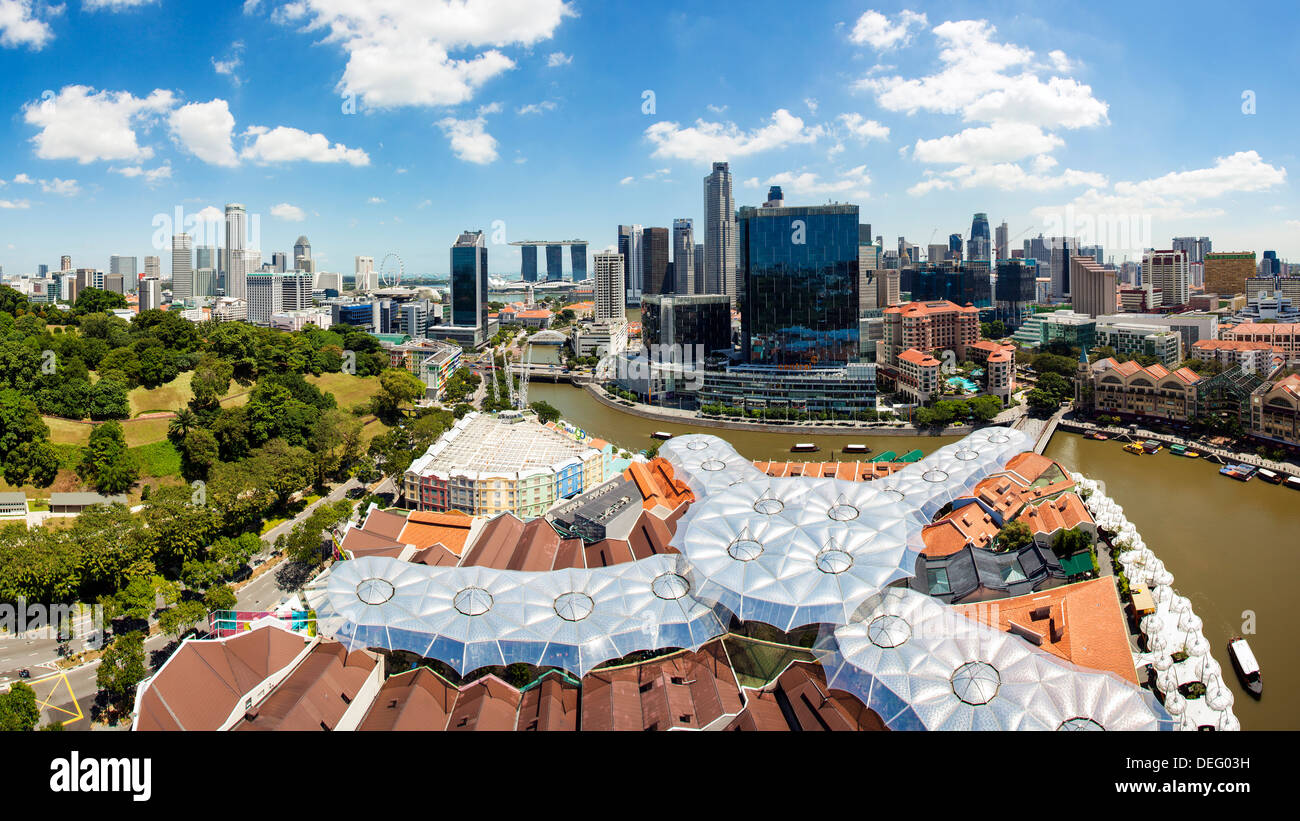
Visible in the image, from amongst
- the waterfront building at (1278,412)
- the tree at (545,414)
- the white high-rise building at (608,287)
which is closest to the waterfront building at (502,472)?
the tree at (545,414)

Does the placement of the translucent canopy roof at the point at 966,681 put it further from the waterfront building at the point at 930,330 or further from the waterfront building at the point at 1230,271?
the waterfront building at the point at 1230,271

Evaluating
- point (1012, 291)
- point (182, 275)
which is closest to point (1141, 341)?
point (1012, 291)

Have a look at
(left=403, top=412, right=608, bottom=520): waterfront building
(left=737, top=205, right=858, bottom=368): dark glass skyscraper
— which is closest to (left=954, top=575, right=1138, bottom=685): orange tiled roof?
(left=403, top=412, right=608, bottom=520): waterfront building

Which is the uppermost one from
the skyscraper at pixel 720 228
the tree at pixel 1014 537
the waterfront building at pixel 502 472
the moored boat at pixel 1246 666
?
the skyscraper at pixel 720 228

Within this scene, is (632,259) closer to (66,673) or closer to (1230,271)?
(1230,271)

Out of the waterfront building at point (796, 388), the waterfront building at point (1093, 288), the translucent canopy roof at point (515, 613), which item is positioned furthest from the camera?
the waterfront building at point (1093, 288)
